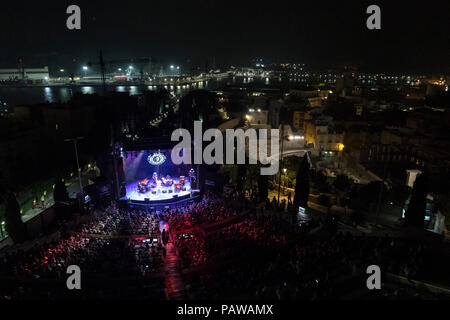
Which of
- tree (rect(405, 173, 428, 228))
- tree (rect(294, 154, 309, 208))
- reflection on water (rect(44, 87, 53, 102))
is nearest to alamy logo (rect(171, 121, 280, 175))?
tree (rect(294, 154, 309, 208))

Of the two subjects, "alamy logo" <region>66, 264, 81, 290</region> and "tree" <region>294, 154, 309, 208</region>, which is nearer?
"alamy logo" <region>66, 264, 81, 290</region>

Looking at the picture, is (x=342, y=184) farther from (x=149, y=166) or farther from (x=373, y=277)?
(x=149, y=166)

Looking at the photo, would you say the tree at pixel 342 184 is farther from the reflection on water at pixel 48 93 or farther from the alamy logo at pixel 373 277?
the reflection on water at pixel 48 93

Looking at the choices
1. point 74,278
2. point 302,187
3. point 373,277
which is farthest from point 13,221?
point 373,277

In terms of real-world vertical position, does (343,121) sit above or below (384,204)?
above

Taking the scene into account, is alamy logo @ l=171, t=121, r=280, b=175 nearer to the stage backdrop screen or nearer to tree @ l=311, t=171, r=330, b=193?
the stage backdrop screen
